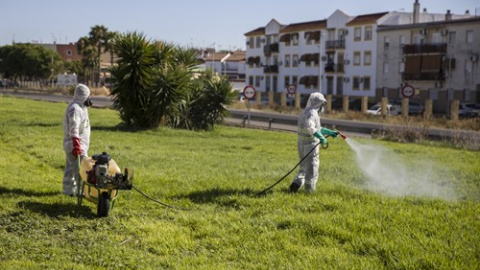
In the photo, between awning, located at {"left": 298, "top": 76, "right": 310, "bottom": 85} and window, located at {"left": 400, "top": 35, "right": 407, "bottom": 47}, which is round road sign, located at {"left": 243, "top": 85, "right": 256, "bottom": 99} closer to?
window, located at {"left": 400, "top": 35, "right": 407, "bottom": 47}

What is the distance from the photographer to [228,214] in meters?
9.36

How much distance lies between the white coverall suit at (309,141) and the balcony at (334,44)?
2582 inches

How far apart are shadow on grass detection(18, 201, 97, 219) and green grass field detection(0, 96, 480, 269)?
0.01 meters

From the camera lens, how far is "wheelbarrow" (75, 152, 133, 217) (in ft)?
29.2

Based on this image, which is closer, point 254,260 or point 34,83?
point 254,260

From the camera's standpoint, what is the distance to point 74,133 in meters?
9.88

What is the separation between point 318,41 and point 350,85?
8.27 metres

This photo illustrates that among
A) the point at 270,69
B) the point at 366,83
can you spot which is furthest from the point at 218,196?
the point at 270,69

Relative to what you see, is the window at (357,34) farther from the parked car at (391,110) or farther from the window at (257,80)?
the parked car at (391,110)

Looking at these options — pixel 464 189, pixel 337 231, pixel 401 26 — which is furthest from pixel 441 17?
pixel 337 231

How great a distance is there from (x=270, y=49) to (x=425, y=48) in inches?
1129

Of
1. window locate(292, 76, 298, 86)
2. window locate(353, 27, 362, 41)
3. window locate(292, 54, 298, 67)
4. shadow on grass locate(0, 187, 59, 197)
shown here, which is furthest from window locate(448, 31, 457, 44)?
shadow on grass locate(0, 187, 59, 197)

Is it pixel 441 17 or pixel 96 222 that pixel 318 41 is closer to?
pixel 441 17

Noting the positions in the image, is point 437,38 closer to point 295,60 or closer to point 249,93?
point 295,60
